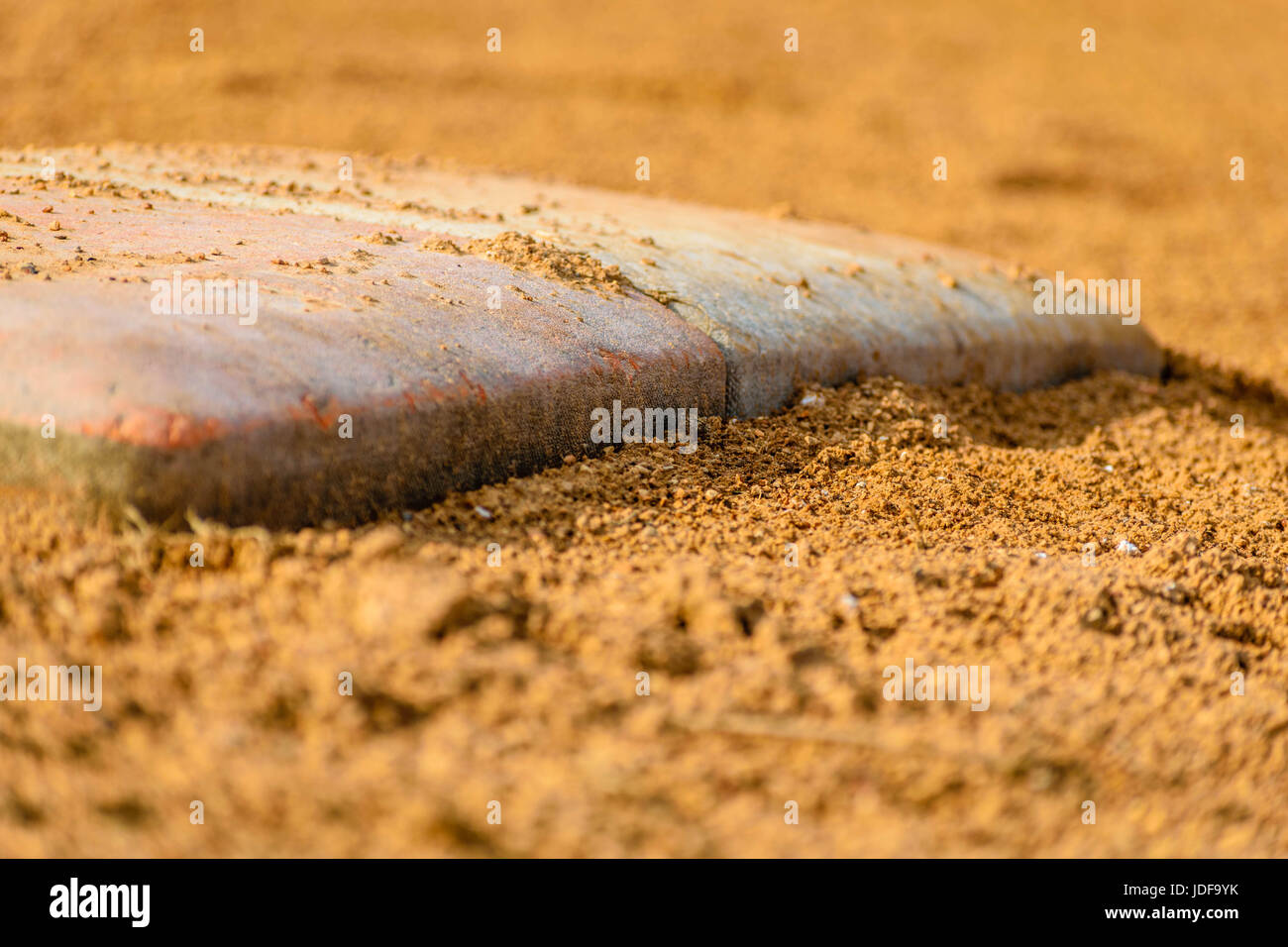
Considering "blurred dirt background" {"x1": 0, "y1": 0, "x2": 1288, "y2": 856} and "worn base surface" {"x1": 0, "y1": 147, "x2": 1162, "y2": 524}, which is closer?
"blurred dirt background" {"x1": 0, "y1": 0, "x2": 1288, "y2": 856}

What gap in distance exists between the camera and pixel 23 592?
7.73 feet

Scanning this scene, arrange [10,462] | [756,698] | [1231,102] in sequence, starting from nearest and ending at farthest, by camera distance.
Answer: [756,698] → [10,462] → [1231,102]

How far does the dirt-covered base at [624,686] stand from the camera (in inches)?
76.7

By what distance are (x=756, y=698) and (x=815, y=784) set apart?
22 centimetres

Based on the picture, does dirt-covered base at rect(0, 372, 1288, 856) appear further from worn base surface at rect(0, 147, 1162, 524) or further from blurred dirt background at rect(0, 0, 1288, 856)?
worn base surface at rect(0, 147, 1162, 524)

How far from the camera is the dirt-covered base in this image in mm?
1948

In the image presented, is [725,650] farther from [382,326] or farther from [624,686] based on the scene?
[382,326]

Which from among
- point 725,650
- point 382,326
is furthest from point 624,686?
point 382,326

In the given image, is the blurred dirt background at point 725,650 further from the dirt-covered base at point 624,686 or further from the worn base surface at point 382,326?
the worn base surface at point 382,326

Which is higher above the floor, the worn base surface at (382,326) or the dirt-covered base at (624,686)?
the worn base surface at (382,326)

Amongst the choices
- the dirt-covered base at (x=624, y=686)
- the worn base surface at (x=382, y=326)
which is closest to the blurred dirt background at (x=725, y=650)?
the dirt-covered base at (x=624, y=686)

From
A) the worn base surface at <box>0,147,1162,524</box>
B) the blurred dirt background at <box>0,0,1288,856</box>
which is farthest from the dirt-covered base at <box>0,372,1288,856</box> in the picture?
the worn base surface at <box>0,147,1162,524</box>
